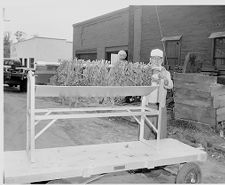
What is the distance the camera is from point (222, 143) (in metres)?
7.13

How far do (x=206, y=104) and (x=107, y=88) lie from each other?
468 cm

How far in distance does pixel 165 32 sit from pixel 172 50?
1181mm

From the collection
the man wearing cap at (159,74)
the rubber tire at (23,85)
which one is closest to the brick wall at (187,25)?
the rubber tire at (23,85)

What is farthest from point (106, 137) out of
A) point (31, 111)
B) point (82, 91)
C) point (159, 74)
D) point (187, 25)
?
point (187, 25)

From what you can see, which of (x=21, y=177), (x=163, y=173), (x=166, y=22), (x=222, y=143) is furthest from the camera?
(x=166, y=22)

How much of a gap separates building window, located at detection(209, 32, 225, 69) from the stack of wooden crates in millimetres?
4415

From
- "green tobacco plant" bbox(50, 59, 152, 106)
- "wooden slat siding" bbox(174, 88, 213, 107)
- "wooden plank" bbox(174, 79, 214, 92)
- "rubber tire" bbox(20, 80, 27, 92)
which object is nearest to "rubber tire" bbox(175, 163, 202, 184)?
"wooden slat siding" bbox(174, 88, 213, 107)

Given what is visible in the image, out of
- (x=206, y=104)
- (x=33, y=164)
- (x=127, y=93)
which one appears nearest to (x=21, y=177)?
(x=33, y=164)

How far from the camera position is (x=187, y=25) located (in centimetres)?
1518

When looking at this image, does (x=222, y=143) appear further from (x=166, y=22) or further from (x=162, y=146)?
(x=166, y=22)

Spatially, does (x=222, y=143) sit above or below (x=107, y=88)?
below

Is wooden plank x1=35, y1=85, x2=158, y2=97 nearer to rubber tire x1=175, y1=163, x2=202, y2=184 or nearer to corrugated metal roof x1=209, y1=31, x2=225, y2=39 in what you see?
rubber tire x1=175, y1=163, x2=202, y2=184

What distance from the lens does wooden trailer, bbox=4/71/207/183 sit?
140 inches

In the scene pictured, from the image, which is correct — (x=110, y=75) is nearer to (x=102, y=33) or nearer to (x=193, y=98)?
(x=193, y=98)
